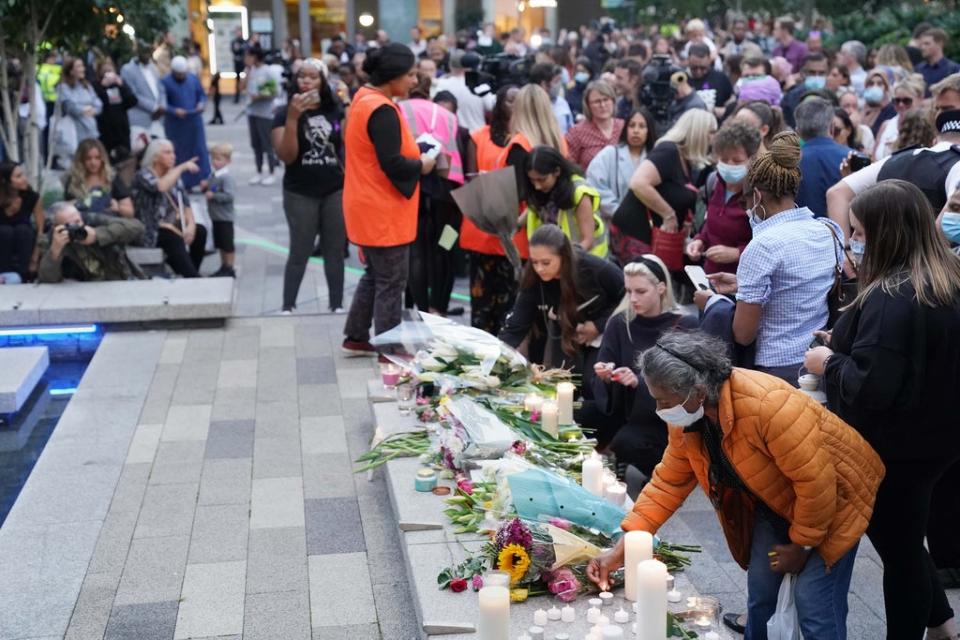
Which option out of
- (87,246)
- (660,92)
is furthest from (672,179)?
(87,246)

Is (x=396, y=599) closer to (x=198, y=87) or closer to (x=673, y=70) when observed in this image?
(x=673, y=70)

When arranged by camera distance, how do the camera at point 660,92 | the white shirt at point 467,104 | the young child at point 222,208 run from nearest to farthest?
the camera at point 660,92 < the white shirt at point 467,104 < the young child at point 222,208

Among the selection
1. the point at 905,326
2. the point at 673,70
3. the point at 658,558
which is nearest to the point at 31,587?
the point at 658,558

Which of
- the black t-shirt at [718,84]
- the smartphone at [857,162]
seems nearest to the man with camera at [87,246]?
the smartphone at [857,162]

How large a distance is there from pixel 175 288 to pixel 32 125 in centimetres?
339

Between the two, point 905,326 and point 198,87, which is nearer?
point 905,326

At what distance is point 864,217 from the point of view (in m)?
3.96

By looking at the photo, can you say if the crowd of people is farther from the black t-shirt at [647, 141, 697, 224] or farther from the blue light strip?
the blue light strip

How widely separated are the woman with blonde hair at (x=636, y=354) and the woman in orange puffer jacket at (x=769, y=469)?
5.84 ft

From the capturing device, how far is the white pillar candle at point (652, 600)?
358cm

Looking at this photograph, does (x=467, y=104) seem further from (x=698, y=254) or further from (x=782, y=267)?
(x=782, y=267)

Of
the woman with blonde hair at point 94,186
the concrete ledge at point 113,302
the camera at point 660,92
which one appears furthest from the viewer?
the camera at point 660,92

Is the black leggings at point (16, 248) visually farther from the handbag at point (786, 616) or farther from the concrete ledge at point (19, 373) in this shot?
the handbag at point (786, 616)

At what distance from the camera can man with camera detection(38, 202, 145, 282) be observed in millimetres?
9102
